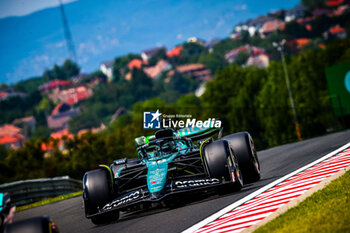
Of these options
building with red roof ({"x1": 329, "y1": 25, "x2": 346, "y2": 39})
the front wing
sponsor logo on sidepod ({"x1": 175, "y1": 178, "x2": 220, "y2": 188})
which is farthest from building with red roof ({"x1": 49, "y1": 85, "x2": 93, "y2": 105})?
sponsor logo on sidepod ({"x1": 175, "y1": 178, "x2": 220, "y2": 188})

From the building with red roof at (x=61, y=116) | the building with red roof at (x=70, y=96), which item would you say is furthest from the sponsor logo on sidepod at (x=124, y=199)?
the building with red roof at (x=70, y=96)

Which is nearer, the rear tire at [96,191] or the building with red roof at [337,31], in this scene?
the rear tire at [96,191]

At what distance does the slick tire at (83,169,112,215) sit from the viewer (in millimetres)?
10258

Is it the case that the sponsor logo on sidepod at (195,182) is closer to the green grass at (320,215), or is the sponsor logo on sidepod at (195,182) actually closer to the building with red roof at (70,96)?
the green grass at (320,215)

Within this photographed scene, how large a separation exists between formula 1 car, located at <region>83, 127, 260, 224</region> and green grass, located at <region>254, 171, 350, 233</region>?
7.77ft

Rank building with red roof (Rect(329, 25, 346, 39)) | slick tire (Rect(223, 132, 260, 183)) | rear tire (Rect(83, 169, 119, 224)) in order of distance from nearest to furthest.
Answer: rear tire (Rect(83, 169, 119, 224)) < slick tire (Rect(223, 132, 260, 183)) < building with red roof (Rect(329, 25, 346, 39))

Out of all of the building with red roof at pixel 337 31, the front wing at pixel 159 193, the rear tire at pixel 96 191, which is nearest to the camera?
the front wing at pixel 159 193

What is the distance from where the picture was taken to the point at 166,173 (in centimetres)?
1025

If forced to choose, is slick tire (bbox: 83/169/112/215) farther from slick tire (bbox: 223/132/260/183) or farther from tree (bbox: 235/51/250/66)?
tree (bbox: 235/51/250/66)

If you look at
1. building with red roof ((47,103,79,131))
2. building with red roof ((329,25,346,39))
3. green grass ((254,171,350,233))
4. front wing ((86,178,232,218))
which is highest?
building with red roof ((329,25,346,39))

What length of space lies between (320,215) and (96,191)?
4703 mm

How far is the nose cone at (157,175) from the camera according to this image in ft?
32.2

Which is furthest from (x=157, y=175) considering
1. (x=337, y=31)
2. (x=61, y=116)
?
(x=61, y=116)

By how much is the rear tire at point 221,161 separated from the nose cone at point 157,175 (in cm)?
76
